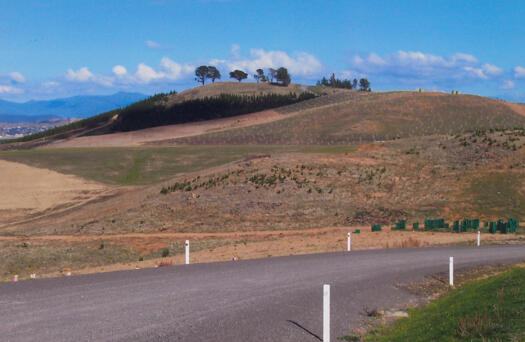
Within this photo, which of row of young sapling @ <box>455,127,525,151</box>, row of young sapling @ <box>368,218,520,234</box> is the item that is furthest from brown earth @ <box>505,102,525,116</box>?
row of young sapling @ <box>368,218,520,234</box>

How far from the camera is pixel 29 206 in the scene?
4862 cm

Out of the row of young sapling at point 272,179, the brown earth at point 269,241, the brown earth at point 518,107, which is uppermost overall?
the brown earth at point 518,107

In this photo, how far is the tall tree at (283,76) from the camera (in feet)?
566

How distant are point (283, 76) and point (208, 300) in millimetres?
165037

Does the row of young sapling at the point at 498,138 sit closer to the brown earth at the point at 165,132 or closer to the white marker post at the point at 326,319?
the white marker post at the point at 326,319

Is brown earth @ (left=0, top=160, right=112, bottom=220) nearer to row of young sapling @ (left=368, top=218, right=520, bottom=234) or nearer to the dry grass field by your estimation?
the dry grass field

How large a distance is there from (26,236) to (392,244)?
2420 cm

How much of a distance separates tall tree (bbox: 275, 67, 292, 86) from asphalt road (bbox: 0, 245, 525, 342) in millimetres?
156372

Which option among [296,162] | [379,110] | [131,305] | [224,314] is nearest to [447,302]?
[224,314]

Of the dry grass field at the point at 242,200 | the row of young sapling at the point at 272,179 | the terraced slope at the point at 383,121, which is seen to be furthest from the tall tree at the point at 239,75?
the row of young sapling at the point at 272,179

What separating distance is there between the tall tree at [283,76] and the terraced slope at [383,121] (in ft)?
203

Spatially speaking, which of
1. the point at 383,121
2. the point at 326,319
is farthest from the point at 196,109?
the point at 326,319

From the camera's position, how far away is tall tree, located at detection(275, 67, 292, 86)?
172375 millimetres

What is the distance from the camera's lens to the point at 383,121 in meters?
93.8
